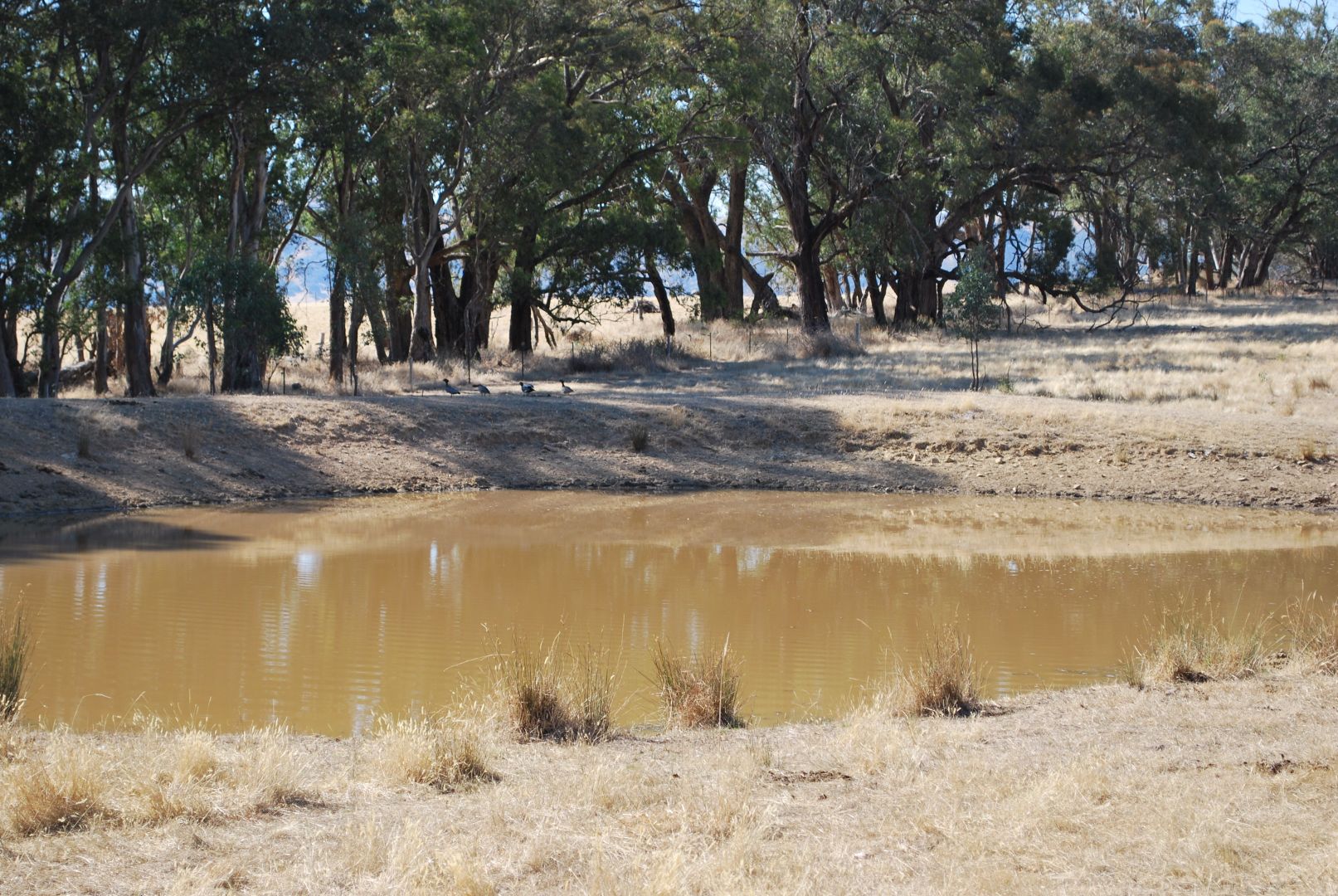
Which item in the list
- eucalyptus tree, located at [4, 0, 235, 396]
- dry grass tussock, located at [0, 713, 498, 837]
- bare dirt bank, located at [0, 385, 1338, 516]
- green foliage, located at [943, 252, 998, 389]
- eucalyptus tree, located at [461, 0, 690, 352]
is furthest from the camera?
eucalyptus tree, located at [461, 0, 690, 352]

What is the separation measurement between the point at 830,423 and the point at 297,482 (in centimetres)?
959

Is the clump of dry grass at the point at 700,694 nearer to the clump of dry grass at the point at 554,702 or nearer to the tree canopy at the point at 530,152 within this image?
the clump of dry grass at the point at 554,702

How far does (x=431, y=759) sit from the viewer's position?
6152 millimetres

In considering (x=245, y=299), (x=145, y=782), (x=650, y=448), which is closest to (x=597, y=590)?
(x=145, y=782)

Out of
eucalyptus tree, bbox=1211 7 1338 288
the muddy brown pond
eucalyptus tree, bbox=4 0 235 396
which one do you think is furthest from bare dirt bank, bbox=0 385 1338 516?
eucalyptus tree, bbox=1211 7 1338 288

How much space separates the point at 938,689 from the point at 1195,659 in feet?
6.80

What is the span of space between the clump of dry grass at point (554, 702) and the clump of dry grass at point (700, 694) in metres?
0.44

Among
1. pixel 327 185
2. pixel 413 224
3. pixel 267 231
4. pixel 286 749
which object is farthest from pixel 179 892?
pixel 327 185

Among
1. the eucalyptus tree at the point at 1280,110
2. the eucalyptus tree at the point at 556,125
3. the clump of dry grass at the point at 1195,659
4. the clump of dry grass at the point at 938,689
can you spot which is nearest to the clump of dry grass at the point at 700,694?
the clump of dry grass at the point at 938,689

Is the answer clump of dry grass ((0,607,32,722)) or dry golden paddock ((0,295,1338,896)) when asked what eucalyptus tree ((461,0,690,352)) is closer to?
dry golden paddock ((0,295,1338,896))

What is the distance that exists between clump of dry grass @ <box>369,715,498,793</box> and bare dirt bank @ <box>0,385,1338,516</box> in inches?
553

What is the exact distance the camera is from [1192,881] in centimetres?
475

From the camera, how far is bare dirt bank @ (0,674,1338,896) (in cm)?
479

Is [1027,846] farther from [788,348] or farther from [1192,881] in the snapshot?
[788,348]
